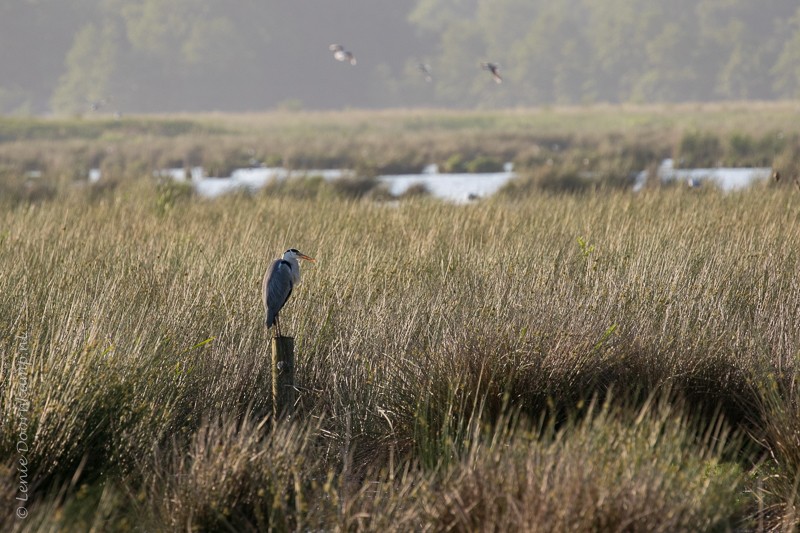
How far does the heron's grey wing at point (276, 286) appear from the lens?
4.11 m

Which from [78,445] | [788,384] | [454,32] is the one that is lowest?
[78,445]

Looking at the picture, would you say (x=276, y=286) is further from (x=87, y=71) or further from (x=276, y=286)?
(x=87, y=71)

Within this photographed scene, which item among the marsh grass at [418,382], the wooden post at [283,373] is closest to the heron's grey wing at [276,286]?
the wooden post at [283,373]

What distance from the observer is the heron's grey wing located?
411 centimetres

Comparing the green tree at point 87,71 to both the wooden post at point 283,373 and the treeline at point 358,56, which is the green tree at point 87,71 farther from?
the wooden post at point 283,373

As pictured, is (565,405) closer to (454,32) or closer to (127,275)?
(127,275)

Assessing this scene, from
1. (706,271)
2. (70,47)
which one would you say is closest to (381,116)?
(70,47)

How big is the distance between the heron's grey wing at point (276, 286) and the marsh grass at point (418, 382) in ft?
0.94

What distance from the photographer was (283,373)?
4023 mm

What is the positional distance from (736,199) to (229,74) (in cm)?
6329

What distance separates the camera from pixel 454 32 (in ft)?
243

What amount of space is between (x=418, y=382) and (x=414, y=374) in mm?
76

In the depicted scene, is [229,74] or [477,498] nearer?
[477,498]

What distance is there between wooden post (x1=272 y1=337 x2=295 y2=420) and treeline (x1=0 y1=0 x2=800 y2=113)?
6184 centimetres
